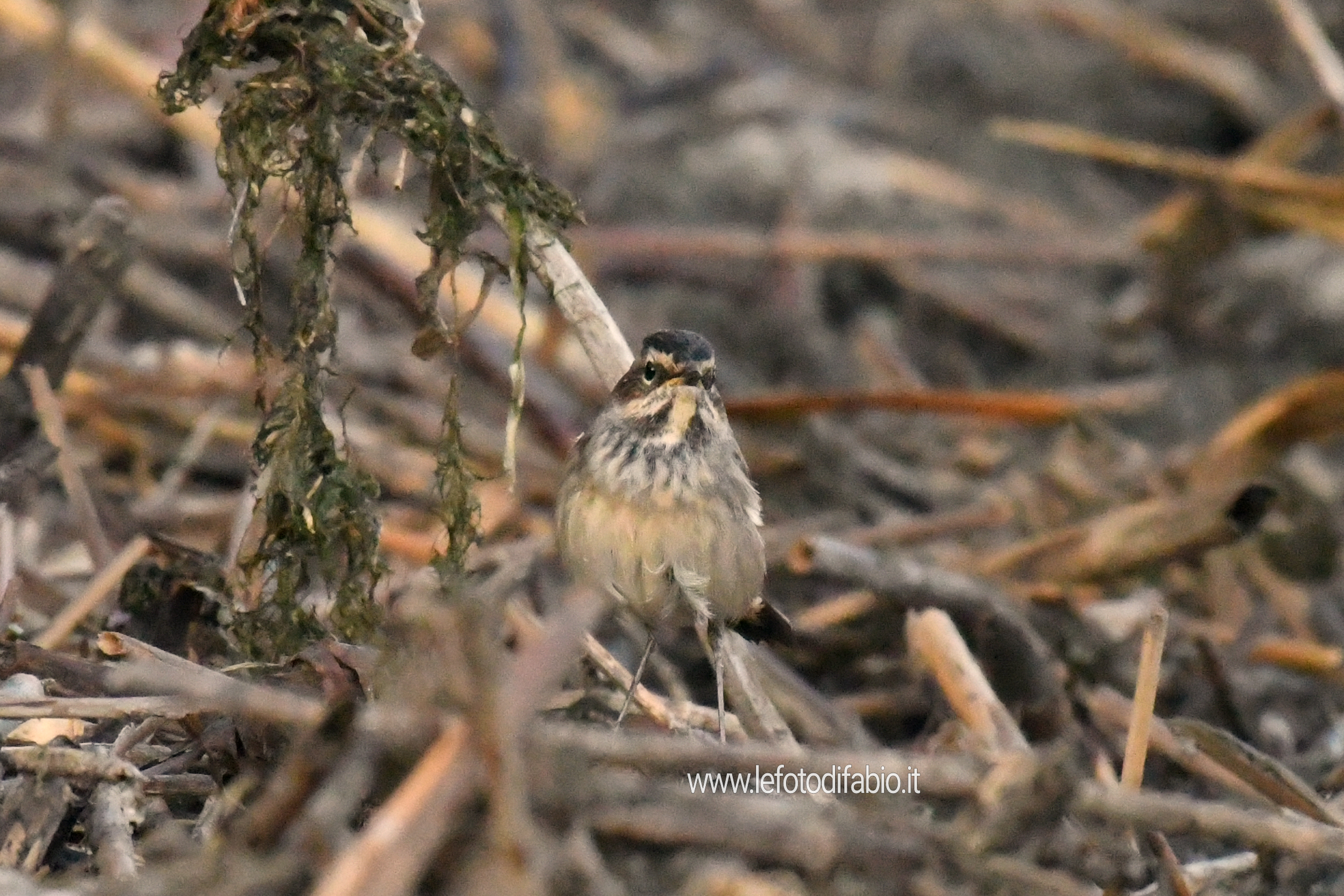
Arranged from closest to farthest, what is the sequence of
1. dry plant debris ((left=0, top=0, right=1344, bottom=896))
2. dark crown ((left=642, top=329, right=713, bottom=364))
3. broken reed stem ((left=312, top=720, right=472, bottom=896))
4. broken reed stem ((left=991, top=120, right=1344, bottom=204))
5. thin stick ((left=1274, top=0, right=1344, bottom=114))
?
broken reed stem ((left=312, top=720, right=472, bottom=896))
dry plant debris ((left=0, top=0, right=1344, bottom=896))
dark crown ((left=642, top=329, right=713, bottom=364))
thin stick ((left=1274, top=0, right=1344, bottom=114))
broken reed stem ((left=991, top=120, right=1344, bottom=204))

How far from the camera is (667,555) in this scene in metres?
4.42

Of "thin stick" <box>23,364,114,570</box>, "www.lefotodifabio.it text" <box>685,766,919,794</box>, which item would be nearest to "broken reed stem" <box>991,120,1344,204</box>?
"thin stick" <box>23,364,114,570</box>

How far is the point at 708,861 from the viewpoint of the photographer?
2893mm

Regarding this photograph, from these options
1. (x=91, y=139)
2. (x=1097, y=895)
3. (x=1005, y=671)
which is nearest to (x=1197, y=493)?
(x=1005, y=671)

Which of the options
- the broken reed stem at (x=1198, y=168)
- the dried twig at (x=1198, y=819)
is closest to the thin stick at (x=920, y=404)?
the broken reed stem at (x=1198, y=168)

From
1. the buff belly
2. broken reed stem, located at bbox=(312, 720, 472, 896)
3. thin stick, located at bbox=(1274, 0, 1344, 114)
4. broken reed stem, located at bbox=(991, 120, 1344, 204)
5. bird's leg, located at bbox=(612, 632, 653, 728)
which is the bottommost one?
broken reed stem, located at bbox=(312, 720, 472, 896)

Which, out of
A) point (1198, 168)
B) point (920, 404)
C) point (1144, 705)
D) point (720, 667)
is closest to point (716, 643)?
point (720, 667)

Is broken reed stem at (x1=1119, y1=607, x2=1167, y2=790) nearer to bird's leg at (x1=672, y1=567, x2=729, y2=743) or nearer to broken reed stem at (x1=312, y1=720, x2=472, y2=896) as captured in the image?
bird's leg at (x1=672, y1=567, x2=729, y2=743)

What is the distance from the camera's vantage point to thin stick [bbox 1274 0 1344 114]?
6.70 meters

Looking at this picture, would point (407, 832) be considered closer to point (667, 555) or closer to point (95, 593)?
point (667, 555)

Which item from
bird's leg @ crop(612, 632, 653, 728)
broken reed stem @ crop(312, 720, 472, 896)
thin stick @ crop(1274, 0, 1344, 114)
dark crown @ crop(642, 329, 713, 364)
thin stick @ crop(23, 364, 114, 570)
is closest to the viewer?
broken reed stem @ crop(312, 720, 472, 896)

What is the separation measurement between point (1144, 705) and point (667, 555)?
1171 millimetres

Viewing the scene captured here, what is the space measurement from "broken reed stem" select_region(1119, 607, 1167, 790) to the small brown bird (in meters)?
0.94

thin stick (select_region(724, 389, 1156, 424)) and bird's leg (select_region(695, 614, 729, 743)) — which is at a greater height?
thin stick (select_region(724, 389, 1156, 424))
